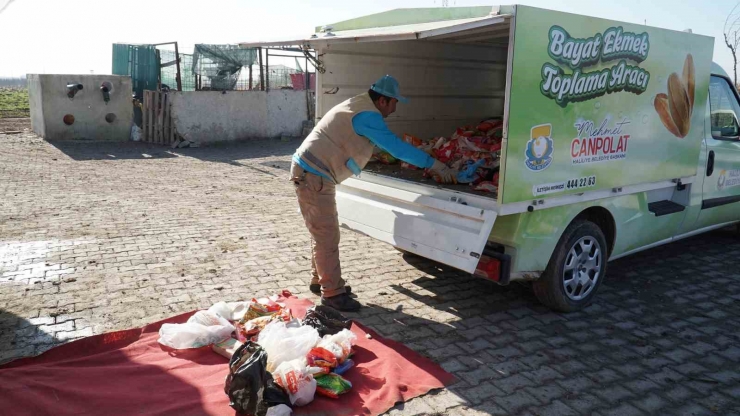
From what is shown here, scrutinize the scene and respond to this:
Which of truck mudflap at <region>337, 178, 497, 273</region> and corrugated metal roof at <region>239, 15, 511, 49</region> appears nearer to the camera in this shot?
corrugated metal roof at <region>239, 15, 511, 49</region>

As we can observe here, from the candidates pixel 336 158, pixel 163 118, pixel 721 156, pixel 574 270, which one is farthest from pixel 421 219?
pixel 163 118

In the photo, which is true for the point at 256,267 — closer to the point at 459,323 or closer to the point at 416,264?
the point at 416,264

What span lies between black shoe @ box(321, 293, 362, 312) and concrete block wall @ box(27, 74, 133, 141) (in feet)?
43.7

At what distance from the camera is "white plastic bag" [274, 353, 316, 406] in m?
3.47

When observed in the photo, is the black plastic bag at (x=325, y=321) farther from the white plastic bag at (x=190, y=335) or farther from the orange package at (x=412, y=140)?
the orange package at (x=412, y=140)

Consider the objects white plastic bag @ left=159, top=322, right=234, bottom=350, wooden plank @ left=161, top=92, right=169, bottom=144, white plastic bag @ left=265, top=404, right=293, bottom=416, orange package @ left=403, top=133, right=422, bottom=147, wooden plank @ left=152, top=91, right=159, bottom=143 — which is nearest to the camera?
white plastic bag @ left=265, top=404, right=293, bottom=416

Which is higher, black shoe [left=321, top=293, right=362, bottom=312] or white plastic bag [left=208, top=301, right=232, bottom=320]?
white plastic bag [left=208, top=301, right=232, bottom=320]

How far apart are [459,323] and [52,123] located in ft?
47.1

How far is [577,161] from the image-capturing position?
15.3ft

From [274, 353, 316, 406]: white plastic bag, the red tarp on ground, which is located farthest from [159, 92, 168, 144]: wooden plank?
[274, 353, 316, 406]: white plastic bag

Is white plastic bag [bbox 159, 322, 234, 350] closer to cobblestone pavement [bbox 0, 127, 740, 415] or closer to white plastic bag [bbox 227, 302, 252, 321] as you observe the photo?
white plastic bag [bbox 227, 302, 252, 321]

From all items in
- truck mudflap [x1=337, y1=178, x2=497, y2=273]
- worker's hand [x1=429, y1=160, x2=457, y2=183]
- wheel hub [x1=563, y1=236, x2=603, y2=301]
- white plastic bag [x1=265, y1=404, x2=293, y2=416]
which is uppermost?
worker's hand [x1=429, y1=160, x2=457, y2=183]

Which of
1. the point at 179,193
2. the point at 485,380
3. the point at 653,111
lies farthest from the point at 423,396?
the point at 179,193

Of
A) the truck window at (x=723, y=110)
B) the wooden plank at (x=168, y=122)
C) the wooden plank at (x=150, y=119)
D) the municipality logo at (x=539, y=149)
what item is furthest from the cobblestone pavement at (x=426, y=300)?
the wooden plank at (x=150, y=119)
